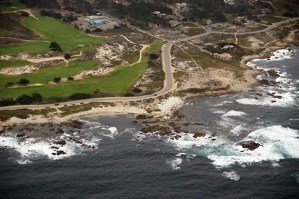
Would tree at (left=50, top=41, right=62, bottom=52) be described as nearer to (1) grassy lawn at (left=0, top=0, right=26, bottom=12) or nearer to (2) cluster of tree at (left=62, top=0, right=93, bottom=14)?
(1) grassy lawn at (left=0, top=0, right=26, bottom=12)

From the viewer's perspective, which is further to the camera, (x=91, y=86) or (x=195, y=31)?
(x=195, y=31)

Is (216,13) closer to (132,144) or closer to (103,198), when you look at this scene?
(132,144)

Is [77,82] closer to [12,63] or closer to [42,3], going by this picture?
[12,63]

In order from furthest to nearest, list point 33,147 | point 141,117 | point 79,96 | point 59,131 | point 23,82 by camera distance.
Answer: point 23,82
point 79,96
point 141,117
point 59,131
point 33,147

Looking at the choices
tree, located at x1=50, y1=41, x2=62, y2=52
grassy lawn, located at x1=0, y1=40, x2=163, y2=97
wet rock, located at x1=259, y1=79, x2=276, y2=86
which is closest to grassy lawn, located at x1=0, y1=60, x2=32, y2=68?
grassy lawn, located at x1=0, y1=40, x2=163, y2=97

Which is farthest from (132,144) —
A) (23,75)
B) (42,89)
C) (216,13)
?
(216,13)

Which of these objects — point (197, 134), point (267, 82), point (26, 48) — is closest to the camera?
point (197, 134)

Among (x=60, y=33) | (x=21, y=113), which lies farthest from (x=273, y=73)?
(x=21, y=113)

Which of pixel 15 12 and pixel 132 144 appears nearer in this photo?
pixel 132 144
